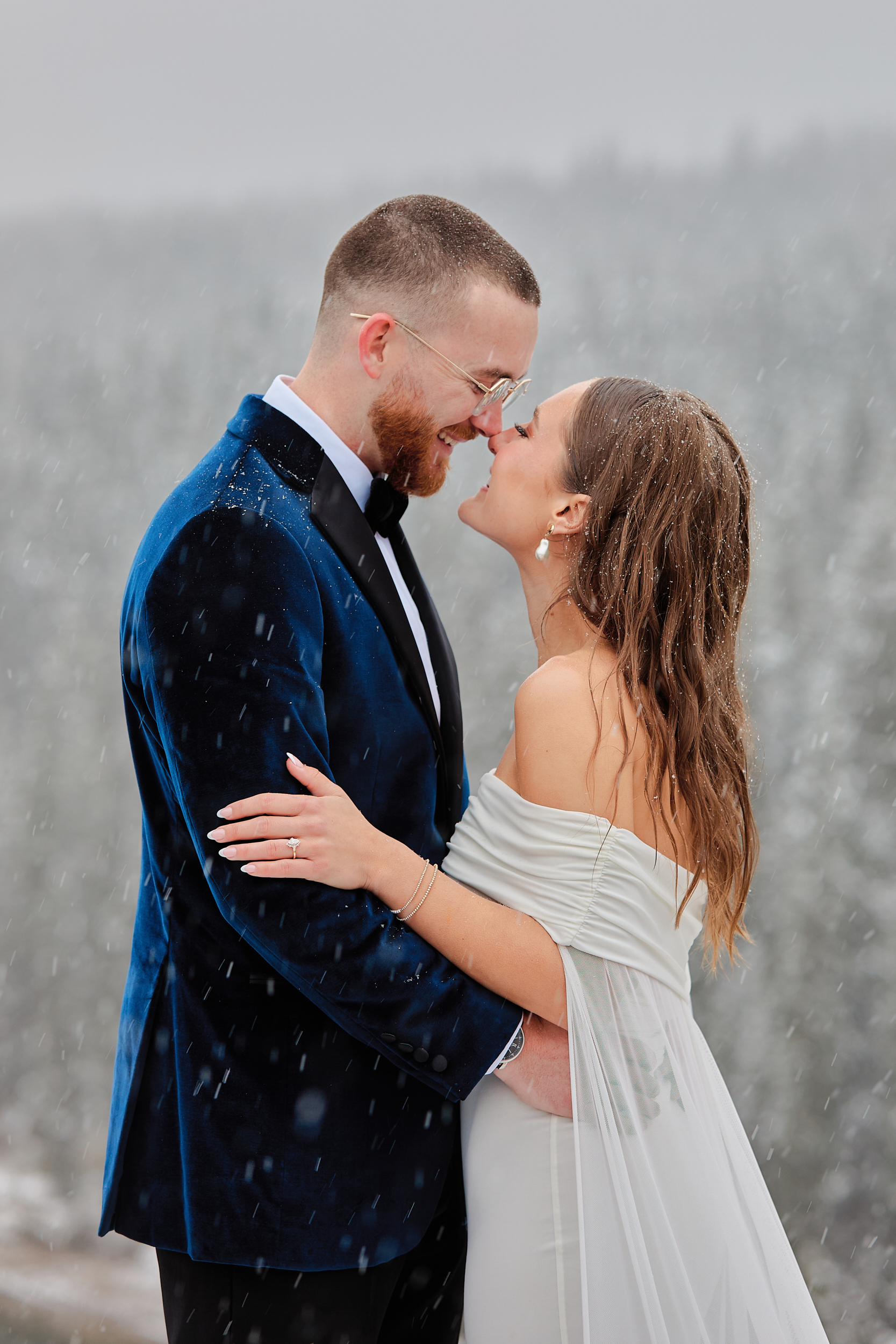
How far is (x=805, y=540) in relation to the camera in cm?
443

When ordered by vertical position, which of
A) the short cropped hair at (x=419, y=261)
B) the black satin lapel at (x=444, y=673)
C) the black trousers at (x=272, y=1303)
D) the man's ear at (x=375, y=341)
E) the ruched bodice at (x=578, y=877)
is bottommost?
the black trousers at (x=272, y=1303)

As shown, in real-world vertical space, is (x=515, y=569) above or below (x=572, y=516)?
below

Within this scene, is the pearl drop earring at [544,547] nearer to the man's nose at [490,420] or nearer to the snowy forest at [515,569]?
the man's nose at [490,420]

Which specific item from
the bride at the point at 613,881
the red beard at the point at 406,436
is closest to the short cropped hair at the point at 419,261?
the red beard at the point at 406,436

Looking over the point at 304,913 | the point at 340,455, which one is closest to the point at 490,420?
the point at 340,455

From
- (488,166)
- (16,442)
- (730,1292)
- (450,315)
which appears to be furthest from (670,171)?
(730,1292)

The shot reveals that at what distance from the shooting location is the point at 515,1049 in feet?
4.75

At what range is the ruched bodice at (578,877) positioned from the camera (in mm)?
1488

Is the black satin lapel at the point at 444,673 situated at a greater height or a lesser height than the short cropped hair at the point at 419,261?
lesser

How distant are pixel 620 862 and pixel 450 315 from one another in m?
0.86

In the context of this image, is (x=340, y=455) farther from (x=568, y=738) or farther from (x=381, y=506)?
(x=568, y=738)

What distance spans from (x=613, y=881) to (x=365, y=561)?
566 millimetres

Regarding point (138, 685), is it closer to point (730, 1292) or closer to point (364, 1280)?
point (364, 1280)

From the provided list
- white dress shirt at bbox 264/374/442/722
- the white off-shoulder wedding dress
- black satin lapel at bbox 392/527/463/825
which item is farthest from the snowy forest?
the white off-shoulder wedding dress
